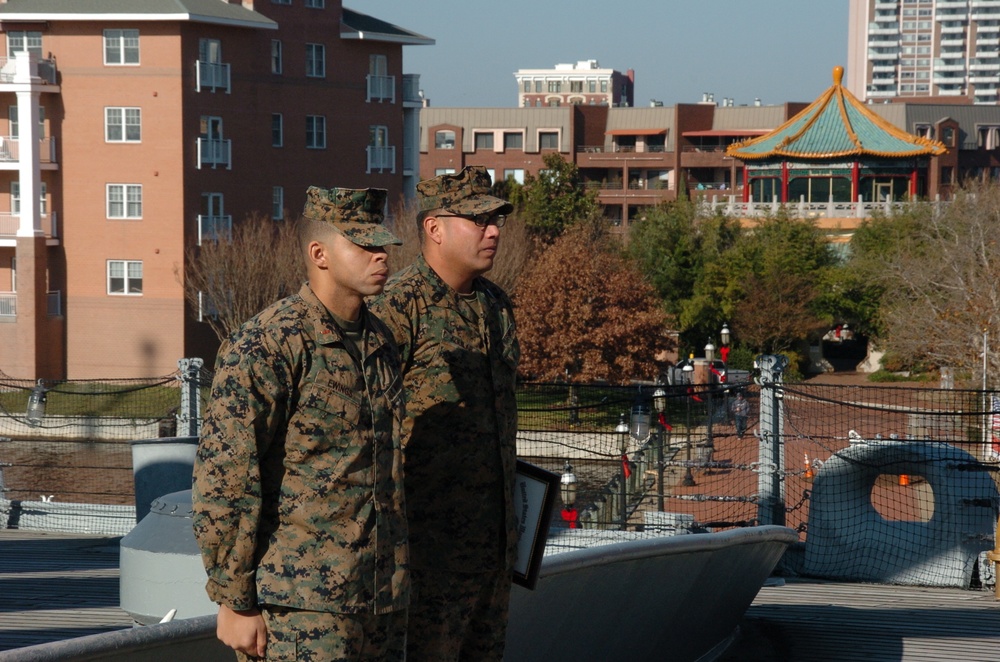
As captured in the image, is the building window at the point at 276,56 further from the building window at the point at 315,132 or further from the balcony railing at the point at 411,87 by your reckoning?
the balcony railing at the point at 411,87

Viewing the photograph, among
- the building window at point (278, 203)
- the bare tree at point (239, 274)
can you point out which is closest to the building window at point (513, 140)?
the building window at point (278, 203)

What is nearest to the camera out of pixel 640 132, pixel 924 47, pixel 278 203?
pixel 278 203

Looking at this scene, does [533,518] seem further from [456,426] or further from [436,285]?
[436,285]

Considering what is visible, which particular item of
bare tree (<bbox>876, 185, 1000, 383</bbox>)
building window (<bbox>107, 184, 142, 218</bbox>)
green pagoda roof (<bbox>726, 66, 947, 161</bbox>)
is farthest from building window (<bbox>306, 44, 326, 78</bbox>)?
green pagoda roof (<bbox>726, 66, 947, 161</bbox>)

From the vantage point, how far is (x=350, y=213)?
3.23m

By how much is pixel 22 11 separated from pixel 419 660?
35505 mm

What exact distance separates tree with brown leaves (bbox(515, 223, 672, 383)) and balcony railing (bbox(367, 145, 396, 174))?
34.2 feet

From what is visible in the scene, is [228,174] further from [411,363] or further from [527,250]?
[411,363]

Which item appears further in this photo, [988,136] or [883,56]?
[883,56]

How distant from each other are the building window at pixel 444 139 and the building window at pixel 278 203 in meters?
30.2

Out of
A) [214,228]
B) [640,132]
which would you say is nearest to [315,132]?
[214,228]

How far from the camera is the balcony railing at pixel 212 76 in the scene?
3600 centimetres

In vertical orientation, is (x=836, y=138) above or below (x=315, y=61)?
below

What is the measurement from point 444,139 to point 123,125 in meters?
34.3
